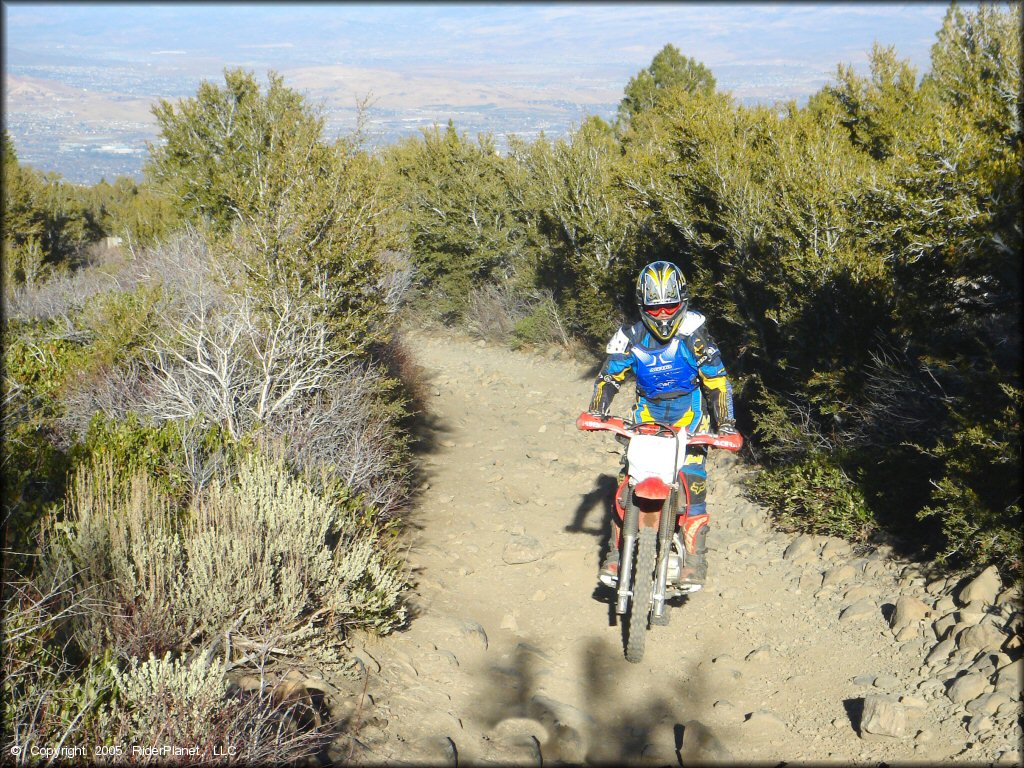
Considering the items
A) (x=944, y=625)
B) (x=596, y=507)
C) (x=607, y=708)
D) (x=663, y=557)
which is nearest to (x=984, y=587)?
(x=944, y=625)

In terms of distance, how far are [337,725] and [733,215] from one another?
6.97 metres

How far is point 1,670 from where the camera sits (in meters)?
3.24

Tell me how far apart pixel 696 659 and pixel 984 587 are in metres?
1.76

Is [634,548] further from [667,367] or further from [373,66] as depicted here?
[373,66]

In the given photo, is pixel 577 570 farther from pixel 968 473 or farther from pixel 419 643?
pixel 968 473

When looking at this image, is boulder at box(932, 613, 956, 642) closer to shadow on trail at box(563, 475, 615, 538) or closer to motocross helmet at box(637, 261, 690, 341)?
motocross helmet at box(637, 261, 690, 341)

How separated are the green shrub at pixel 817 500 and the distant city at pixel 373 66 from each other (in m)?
4.61

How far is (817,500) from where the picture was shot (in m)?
6.57

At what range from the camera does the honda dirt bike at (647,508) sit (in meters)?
4.88

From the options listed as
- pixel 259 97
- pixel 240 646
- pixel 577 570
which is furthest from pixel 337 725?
pixel 259 97

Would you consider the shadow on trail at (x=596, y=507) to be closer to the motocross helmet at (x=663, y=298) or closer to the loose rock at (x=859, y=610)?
the loose rock at (x=859, y=610)

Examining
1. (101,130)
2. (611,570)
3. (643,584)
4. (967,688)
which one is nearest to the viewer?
(967,688)

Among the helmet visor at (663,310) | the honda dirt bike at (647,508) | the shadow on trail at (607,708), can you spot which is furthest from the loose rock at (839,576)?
the helmet visor at (663,310)

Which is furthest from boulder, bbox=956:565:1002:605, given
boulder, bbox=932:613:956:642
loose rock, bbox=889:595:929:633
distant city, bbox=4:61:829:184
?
distant city, bbox=4:61:829:184
